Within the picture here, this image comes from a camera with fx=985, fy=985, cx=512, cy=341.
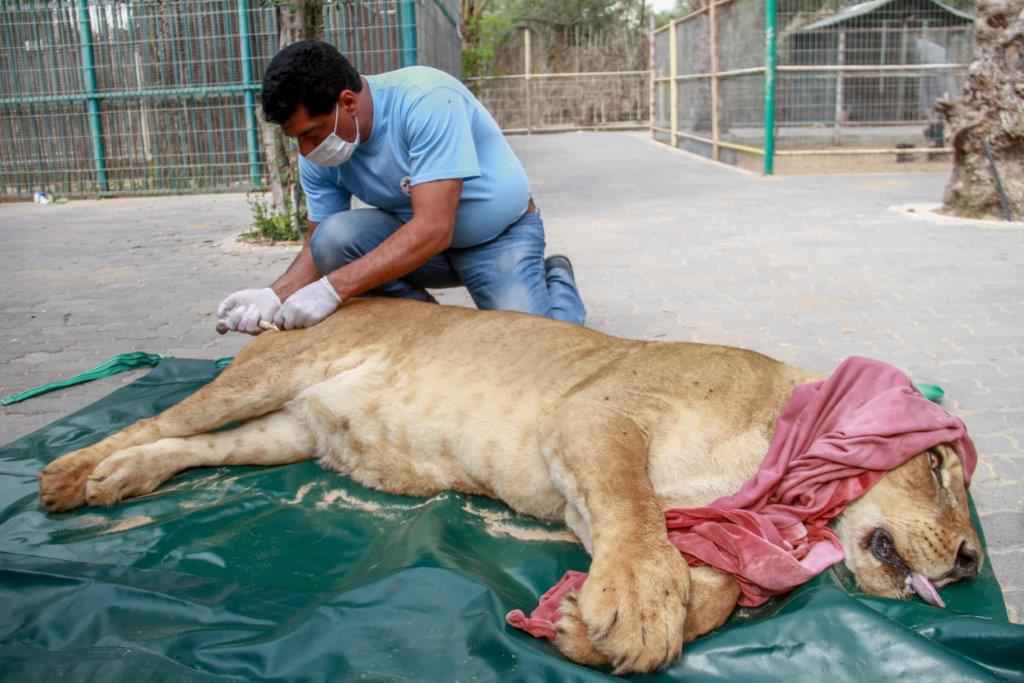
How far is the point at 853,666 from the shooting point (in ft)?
7.46

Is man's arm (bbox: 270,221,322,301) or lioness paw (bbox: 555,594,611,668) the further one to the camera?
man's arm (bbox: 270,221,322,301)

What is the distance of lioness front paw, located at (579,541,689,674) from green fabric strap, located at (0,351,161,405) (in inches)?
143

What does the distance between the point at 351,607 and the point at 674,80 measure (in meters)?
20.9

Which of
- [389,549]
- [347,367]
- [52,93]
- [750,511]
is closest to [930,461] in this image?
[750,511]

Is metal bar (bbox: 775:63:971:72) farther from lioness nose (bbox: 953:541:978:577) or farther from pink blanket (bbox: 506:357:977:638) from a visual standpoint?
lioness nose (bbox: 953:541:978:577)

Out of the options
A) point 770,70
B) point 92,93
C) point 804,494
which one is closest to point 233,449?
point 804,494

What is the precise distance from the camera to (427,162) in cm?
429

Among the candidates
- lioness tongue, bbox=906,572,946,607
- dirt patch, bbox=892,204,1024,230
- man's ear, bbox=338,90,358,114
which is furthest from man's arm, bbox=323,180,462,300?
dirt patch, bbox=892,204,1024,230

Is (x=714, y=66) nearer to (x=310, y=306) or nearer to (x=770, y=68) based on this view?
(x=770, y=68)

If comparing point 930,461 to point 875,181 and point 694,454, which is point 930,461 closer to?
point 694,454

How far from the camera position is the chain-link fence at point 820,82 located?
15883 millimetres

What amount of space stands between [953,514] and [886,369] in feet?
1.60

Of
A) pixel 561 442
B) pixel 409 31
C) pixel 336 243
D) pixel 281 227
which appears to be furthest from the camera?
pixel 409 31

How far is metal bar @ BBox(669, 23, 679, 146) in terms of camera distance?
21.7 m
